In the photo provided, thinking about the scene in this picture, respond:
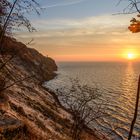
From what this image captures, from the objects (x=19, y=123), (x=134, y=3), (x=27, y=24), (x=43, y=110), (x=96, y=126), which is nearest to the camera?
(x=134, y=3)

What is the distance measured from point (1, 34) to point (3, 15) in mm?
650

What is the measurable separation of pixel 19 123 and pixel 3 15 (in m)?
6.43

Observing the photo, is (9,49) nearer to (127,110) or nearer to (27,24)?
(27,24)

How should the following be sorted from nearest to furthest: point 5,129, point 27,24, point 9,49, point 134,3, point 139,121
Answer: point 134,3
point 27,24
point 9,49
point 5,129
point 139,121

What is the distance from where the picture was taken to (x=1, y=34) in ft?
31.8

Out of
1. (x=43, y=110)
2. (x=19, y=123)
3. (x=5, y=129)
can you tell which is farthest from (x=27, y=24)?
(x=43, y=110)

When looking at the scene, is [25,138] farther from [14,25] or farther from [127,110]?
[127,110]

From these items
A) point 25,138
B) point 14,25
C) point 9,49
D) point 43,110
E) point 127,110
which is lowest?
point 127,110

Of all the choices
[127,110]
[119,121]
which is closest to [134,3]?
[119,121]

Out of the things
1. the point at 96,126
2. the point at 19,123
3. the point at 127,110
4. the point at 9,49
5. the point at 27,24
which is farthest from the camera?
the point at 127,110

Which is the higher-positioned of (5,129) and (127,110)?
(5,129)

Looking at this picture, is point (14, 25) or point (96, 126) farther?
point (96, 126)

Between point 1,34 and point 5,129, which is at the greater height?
point 1,34

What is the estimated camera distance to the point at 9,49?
11672 millimetres
